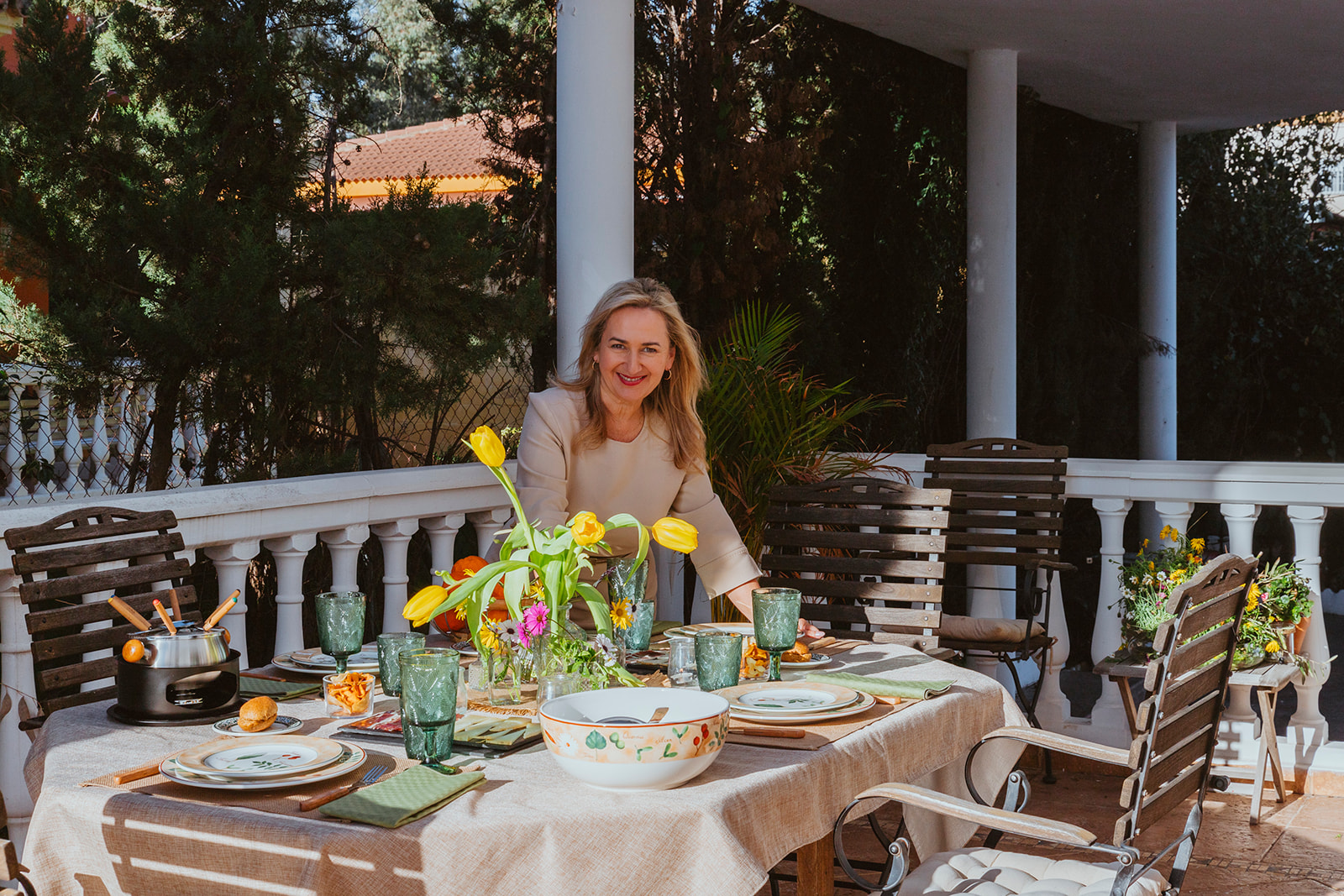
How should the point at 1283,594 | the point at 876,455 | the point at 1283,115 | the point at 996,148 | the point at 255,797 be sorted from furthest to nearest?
the point at 1283,115
the point at 996,148
the point at 876,455
the point at 1283,594
the point at 255,797

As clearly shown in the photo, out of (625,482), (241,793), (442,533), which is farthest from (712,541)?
(241,793)

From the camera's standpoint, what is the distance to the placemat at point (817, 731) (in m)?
1.74

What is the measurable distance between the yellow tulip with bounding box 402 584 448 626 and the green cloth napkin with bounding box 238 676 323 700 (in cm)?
33

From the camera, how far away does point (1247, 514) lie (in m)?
3.83

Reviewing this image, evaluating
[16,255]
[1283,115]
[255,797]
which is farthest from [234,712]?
[1283,115]

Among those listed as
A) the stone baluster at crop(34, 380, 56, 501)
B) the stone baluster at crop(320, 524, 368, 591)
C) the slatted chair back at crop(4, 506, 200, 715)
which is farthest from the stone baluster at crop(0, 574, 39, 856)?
the stone baluster at crop(34, 380, 56, 501)

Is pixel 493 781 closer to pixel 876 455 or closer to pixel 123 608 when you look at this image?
pixel 123 608

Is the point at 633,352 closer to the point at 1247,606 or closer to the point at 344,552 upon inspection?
the point at 344,552

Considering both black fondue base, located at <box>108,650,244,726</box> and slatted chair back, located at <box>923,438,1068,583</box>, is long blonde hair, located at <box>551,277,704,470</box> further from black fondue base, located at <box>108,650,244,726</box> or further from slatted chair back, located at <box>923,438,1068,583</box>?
slatted chair back, located at <box>923,438,1068,583</box>

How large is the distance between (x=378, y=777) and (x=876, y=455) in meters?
3.33

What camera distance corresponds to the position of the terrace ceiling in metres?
5.78

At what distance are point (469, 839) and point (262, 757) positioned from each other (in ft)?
1.21

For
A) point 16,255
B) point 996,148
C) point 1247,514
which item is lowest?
point 1247,514

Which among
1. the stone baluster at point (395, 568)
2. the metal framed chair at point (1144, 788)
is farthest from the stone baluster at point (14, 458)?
the metal framed chair at point (1144, 788)
